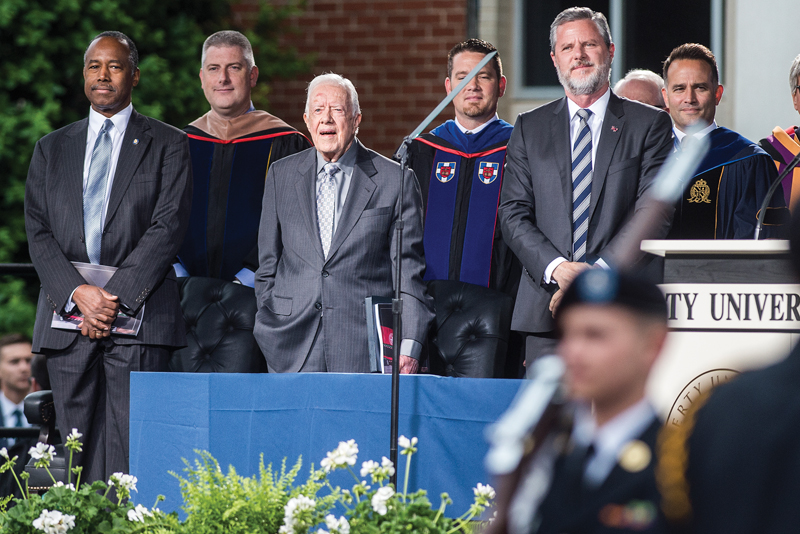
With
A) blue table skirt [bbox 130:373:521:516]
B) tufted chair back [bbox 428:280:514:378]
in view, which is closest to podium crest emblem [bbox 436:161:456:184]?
tufted chair back [bbox 428:280:514:378]

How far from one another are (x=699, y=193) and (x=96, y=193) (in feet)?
8.24

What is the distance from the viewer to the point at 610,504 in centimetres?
138

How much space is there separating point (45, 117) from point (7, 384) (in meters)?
1.97

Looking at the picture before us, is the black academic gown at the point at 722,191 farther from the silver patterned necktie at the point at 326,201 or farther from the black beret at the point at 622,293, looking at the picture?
the black beret at the point at 622,293

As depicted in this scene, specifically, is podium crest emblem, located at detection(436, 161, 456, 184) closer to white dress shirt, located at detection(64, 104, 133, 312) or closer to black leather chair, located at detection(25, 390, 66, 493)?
white dress shirt, located at detection(64, 104, 133, 312)

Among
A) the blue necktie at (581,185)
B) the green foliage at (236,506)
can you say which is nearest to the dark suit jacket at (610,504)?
the green foliage at (236,506)

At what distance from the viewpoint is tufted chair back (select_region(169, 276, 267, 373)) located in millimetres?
4777

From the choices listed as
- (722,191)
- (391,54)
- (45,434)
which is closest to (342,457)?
(45,434)

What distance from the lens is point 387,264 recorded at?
4.29 m

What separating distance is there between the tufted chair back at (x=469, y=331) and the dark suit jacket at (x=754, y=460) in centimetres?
322

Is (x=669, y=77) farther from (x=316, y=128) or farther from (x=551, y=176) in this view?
(x=316, y=128)

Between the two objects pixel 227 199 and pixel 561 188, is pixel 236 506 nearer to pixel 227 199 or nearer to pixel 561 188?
pixel 561 188

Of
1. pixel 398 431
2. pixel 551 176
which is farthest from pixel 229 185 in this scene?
pixel 398 431

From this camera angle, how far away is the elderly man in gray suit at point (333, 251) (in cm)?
419
